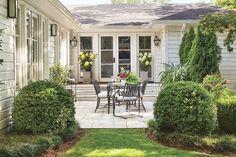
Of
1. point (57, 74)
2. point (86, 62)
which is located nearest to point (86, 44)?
point (86, 62)

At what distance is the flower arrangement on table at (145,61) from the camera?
1685 cm

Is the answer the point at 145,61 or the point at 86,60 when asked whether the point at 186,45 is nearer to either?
the point at 145,61

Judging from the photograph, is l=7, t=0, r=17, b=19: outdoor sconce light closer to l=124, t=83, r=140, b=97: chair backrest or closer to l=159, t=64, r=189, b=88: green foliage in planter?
l=124, t=83, r=140, b=97: chair backrest

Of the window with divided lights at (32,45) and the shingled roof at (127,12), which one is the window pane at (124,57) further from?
the window with divided lights at (32,45)

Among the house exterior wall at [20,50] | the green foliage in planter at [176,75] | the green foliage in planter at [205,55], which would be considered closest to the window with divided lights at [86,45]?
the house exterior wall at [20,50]

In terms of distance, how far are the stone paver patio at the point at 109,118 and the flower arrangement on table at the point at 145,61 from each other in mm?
4663

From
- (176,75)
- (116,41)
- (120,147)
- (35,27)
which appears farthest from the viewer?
(116,41)

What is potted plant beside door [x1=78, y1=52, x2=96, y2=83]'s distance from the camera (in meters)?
16.9

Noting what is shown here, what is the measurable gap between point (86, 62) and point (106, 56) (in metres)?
1.25

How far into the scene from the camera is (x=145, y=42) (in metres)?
17.5

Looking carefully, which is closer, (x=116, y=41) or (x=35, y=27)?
(x=35, y=27)

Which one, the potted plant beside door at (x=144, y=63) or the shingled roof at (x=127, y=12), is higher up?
the shingled roof at (x=127, y=12)

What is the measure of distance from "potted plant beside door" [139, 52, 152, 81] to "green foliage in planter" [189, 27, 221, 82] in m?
5.41

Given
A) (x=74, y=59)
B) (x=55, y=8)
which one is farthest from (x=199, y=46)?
(x=74, y=59)
